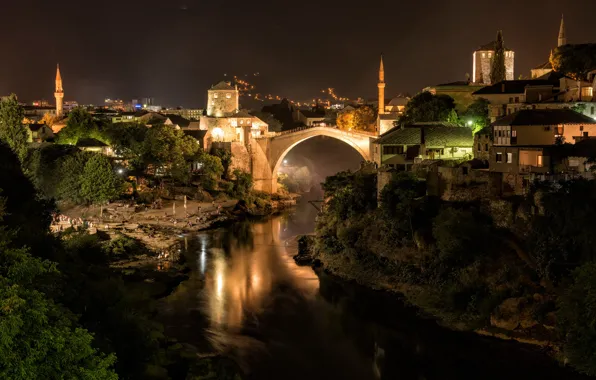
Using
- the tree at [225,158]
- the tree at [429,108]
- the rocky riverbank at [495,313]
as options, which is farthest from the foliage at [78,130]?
the rocky riverbank at [495,313]

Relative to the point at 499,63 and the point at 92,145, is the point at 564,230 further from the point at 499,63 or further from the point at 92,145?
the point at 92,145

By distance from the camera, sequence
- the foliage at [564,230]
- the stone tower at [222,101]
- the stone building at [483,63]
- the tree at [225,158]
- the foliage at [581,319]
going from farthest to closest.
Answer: the stone tower at [222,101] → the tree at [225,158] → the stone building at [483,63] → the foliage at [564,230] → the foliage at [581,319]

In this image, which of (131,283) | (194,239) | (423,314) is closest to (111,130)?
(194,239)

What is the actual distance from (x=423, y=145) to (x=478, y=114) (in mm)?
3127

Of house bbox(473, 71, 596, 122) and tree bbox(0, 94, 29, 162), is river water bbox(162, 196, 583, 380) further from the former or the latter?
tree bbox(0, 94, 29, 162)

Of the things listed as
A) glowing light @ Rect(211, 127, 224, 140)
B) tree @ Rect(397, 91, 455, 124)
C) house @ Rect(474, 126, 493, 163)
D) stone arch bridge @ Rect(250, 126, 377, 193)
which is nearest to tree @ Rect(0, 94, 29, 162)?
glowing light @ Rect(211, 127, 224, 140)

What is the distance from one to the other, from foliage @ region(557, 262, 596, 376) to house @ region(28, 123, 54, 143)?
25476 mm

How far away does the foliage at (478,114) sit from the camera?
2178 centimetres

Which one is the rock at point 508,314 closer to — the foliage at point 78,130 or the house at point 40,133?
the foliage at point 78,130

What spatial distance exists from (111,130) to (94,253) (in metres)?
14.6

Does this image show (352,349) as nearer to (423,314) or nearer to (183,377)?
(423,314)

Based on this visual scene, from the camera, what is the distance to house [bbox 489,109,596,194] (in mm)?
15508

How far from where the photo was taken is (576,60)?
21.9 m

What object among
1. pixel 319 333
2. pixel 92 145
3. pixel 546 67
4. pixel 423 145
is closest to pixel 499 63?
pixel 546 67
